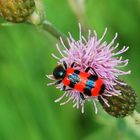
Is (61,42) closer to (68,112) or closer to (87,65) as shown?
(87,65)

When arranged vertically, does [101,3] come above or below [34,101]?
above

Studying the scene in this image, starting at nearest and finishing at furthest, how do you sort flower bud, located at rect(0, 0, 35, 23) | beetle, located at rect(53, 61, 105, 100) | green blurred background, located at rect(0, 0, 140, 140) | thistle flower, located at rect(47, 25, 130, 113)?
beetle, located at rect(53, 61, 105, 100)
thistle flower, located at rect(47, 25, 130, 113)
flower bud, located at rect(0, 0, 35, 23)
green blurred background, located at rect(0, 0, 140, 140)

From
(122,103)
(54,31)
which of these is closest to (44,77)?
(54,31)

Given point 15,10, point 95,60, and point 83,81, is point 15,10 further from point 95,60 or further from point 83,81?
point 83,81

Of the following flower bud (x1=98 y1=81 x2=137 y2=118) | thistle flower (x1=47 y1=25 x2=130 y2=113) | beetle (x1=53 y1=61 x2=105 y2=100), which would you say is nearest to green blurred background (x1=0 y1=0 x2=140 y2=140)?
flower bud (x1=98 y1=81 x2=137 y2=118)

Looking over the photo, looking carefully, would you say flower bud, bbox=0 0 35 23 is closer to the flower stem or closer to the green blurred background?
the flower stem

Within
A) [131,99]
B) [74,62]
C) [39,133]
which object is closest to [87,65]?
[74,62]
